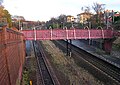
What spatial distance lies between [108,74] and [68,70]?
5544 mm

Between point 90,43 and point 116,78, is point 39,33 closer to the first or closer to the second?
point 116,78

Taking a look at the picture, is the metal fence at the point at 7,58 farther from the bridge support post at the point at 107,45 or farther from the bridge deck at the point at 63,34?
the bridge support post at the point at 107,45

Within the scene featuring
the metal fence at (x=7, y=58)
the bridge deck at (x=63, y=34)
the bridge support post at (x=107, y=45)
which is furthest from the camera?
the bridge support post at (x=107, y=45)

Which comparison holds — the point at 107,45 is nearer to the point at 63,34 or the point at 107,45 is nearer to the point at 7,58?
the point at 63,34

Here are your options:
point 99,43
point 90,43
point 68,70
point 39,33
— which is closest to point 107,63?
point 68,70

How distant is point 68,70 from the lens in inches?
1106

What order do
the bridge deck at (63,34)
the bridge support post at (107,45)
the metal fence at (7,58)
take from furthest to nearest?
the bridge support post at (107,45) → the bridge deck at (63,34) → the metal fence at (7,58)

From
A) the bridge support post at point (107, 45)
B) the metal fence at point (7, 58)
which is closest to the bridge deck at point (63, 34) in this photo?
the bridge support post at point (107, 45)

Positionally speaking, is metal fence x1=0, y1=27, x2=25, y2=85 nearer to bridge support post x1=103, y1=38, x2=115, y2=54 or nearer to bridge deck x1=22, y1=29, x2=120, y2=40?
bridge deck x1=22, y1=29, x2=120, y2=40

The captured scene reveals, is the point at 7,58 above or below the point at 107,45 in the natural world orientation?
above

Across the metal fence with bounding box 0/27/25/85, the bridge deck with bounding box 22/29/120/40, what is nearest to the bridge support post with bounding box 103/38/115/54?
the bridge deck with bounding box 22/29/120/40

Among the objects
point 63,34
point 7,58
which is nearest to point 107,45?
point 63,34

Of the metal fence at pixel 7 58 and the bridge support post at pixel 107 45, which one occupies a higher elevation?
the metal fence at pixel 7 58

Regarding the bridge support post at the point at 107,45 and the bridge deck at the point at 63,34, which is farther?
the bridge support post at the point at 107,45
